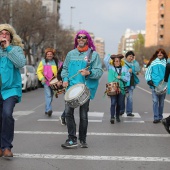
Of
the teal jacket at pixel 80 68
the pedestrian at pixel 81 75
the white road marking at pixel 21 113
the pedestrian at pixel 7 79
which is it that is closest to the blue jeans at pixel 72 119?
the pedestrian at pixel 81 75

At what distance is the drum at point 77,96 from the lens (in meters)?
7.24

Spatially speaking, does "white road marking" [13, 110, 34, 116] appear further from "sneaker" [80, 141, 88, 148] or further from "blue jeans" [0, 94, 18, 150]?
"blue jeans" [0, 94, 18, 150]

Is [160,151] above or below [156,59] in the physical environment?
below

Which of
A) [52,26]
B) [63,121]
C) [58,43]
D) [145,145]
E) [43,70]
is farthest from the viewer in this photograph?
[58,43]

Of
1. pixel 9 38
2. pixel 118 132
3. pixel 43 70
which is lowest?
pixel 118 132

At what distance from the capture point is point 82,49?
302 inches

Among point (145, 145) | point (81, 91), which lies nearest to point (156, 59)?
point (145, 145)

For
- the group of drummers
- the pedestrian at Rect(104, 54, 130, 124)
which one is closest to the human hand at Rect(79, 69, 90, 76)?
the group of drummers

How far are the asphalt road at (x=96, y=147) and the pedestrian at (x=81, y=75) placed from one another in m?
0.30

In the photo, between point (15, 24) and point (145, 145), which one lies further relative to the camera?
point (15, 24)

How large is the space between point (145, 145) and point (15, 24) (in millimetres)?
37315

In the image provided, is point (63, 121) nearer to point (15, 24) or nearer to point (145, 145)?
point (145, 145)

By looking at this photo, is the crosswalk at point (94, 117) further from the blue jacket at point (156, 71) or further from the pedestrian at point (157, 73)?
the blue jacket at point (156, 71)

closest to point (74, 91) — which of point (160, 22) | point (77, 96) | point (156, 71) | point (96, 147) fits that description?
point (77, 96)
